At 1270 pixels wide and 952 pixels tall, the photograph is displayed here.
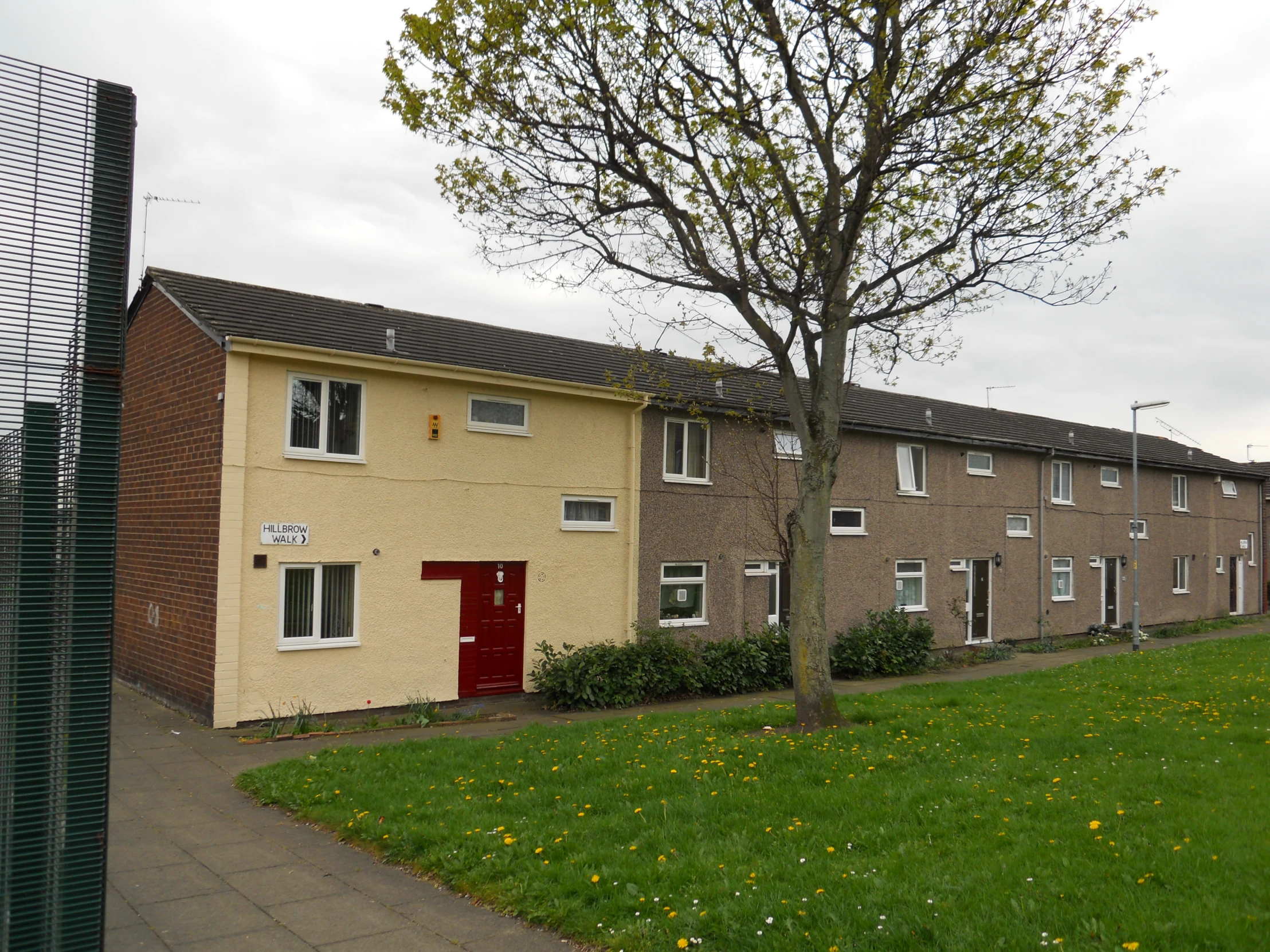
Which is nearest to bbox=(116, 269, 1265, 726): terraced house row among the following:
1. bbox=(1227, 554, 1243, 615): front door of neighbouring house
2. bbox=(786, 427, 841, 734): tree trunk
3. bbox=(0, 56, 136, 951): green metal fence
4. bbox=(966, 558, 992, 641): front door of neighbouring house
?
bbox=(786, 427, 841, 734): tree trunk

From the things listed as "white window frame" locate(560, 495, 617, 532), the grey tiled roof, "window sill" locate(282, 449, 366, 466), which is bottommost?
"white window frame" locate(560, 495, 617, 532)

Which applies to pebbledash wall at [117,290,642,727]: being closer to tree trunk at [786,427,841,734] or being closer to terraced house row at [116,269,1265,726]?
terraced house row at [116,269,1265,726]

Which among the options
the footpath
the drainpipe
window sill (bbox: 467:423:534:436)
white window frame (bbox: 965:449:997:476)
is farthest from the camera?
the drainpipe

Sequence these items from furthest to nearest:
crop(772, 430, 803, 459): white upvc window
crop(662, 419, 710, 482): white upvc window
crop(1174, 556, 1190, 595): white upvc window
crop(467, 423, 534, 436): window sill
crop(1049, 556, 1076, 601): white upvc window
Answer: crop(1174, 556, 1190, 595): white upvc window → crop(1049, 556, 1076, 601): white upvc window → crop(772, 430, 803, 459): white upvc window → crop(662, 419, 710, 482): white upvc window → crop(467, 423, 534, 436): window sill

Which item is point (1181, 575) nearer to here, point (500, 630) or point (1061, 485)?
point (1061, 485)

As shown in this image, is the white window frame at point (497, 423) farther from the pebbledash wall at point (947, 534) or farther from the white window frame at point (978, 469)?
the white window frame at point (978, 469)

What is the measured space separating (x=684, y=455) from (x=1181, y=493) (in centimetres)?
2316

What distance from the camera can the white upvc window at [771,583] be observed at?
753 inches

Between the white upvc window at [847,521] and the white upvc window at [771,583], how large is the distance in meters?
1.61

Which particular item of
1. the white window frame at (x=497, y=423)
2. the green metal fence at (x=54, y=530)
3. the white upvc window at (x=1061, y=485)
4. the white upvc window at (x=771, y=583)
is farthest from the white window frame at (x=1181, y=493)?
the green metal fence at (x=54, y=530)

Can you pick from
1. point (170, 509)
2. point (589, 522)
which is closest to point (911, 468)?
point (589, 522)

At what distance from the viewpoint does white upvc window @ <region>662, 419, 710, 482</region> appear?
1773cm

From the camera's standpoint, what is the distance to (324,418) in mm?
13531

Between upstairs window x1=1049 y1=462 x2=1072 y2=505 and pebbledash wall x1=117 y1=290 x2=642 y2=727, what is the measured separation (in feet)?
50.5
